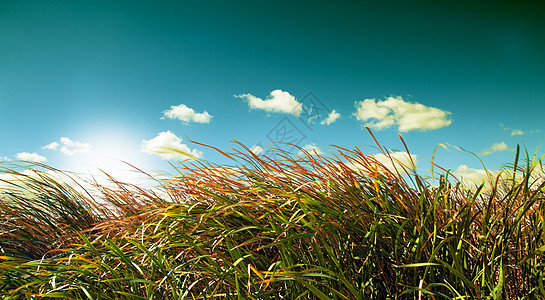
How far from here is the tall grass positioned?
155 cm

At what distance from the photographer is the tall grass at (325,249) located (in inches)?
60.9

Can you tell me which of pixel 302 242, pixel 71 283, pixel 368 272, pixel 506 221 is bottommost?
pixel 71 283

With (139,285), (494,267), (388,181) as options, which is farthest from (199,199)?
(494,267)

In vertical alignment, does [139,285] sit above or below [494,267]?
below

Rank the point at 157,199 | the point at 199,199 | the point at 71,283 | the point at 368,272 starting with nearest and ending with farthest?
1. the point at 368,272
2. the point at 71,283
3. the point at 199,199
4. the point at 157,199

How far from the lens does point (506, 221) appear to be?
65.3 inches

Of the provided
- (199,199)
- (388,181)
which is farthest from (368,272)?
(199,199)

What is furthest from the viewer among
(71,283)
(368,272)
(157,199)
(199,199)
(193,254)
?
(157,199)

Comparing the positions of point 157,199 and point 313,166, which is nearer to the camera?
point 313,166

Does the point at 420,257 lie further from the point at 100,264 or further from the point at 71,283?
the point at 71,283

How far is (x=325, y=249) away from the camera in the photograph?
5.65 ft

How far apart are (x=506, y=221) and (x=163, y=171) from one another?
2.34 meters

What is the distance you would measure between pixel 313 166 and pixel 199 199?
0.71 m

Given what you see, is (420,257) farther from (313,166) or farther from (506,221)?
(313,166)
